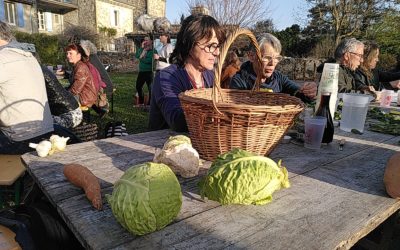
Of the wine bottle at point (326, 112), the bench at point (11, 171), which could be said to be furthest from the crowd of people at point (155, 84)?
the wine bottle at point (326, 112)

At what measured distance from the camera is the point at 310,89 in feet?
7.64

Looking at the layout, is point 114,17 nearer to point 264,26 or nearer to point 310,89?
point 264,26

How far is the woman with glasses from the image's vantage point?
2195 millimetres

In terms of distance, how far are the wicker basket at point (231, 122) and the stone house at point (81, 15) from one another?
2674 centimetres

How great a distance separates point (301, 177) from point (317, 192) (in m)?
0.15

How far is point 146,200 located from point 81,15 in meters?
33.5

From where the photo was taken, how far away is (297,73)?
14.4 metres

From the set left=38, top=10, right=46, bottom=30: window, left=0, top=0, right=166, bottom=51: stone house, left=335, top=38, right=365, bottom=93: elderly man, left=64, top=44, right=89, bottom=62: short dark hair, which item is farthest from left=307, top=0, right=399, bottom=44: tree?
left=38, top=10, right=46, bottom=30: window

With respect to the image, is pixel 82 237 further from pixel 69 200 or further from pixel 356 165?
pixel 356 165

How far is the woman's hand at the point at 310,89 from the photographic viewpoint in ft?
7.55

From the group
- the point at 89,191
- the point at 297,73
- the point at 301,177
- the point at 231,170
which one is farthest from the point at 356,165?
the point at 297,73

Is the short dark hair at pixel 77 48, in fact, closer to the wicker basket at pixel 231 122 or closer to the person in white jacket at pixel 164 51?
the person in white jacket at pixel 164 51

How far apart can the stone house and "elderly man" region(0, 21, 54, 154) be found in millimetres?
24901

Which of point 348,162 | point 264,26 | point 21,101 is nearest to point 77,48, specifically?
point 21,101
